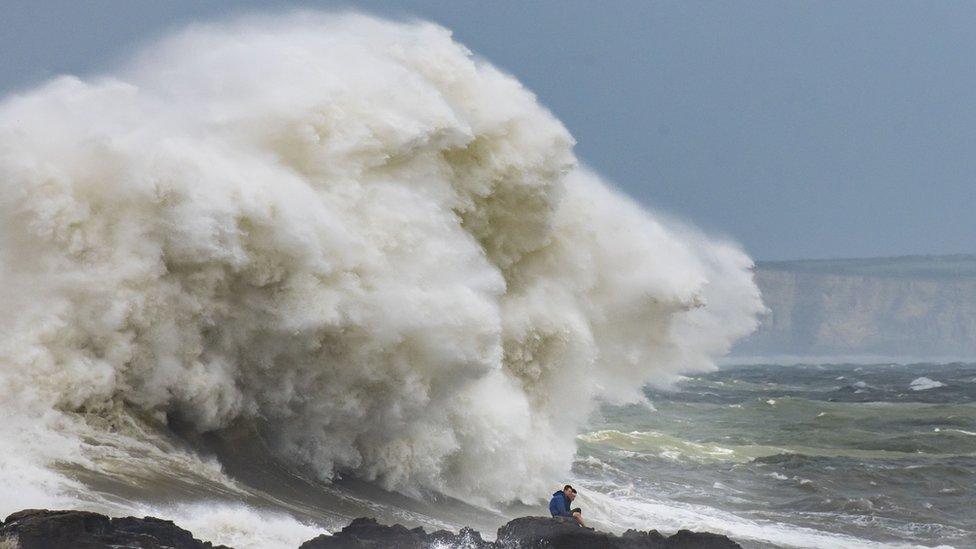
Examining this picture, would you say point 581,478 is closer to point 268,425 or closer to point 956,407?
point 268,425

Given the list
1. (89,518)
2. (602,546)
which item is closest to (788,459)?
(602,546)

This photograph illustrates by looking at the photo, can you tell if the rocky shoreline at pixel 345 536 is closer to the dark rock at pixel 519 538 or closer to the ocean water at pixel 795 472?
the dark rock at pixel 519 538

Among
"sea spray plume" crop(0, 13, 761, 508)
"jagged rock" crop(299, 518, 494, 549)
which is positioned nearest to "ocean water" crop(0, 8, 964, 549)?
"sea spray plume" crop(0, 13, 761, 508)

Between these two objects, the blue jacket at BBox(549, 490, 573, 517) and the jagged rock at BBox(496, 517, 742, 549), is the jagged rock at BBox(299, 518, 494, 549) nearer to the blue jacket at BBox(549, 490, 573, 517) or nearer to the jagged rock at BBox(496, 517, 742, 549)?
the jagged rock at BBox(496, 517, 742, 549)

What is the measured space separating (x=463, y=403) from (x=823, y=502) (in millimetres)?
8395

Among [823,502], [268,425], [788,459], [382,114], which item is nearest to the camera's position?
[268,425]

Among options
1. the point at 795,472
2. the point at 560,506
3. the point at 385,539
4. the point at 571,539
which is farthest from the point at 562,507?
the point at 795,472

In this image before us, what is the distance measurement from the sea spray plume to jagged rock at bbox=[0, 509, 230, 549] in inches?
89.0

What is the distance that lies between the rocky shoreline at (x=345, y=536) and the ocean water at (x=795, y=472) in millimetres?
7280

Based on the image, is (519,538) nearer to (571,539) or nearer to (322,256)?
(571,539)

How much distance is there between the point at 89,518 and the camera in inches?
400

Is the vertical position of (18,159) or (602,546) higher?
(18,159)

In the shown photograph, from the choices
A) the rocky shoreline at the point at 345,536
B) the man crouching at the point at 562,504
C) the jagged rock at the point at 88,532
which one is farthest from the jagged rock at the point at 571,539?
the jagged rock at the point at 88,532

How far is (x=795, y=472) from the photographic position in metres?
27.8
